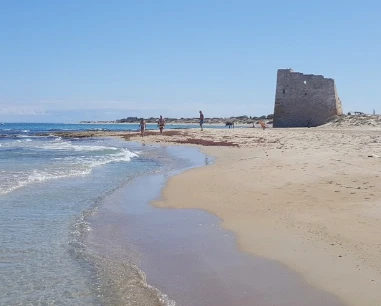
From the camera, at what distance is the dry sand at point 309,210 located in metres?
4.77

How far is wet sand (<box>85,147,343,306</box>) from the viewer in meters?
4.29

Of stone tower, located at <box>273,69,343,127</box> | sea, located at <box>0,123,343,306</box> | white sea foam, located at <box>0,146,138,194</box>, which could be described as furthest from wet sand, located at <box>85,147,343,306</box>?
stone tower, located at <box>273,69,343,127</box>

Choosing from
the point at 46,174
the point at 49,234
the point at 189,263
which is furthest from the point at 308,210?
the point at 46,174

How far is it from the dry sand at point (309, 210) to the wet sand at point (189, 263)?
0.25 meters

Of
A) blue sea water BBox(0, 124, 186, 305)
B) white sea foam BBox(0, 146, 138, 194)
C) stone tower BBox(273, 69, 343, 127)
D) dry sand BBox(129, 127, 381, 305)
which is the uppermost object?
stone tower BBox(273, 69, 343, 127)

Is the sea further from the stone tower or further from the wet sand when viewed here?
the stone tower

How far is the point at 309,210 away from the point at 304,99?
106 feet

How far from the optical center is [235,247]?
19.3 feet

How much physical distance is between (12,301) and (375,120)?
3077 centimetres

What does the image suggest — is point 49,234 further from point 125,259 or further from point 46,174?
point 46,174

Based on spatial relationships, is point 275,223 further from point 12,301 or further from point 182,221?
point 12,301

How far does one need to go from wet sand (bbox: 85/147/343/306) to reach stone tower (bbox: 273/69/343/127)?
32.0 metres

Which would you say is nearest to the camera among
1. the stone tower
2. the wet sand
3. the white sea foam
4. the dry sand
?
the wet sand

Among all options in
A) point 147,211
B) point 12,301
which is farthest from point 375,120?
point 12,301
